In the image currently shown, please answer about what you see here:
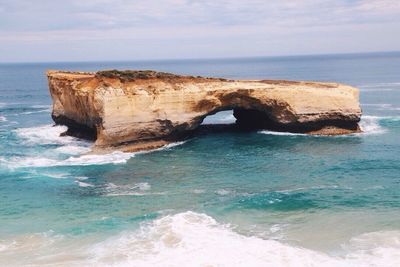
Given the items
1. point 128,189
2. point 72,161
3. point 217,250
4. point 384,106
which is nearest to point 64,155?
point 72,161

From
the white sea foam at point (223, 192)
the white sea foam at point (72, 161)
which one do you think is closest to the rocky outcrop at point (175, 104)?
the white sea foam at point (72, 161)

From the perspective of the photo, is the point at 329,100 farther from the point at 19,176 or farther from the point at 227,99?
the point at 19,176

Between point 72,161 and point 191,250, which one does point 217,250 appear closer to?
point 191,250

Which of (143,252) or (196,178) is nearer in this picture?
(143,252)

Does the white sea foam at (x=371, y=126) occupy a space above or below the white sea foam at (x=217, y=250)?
above

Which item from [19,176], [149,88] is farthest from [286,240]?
[149,88]

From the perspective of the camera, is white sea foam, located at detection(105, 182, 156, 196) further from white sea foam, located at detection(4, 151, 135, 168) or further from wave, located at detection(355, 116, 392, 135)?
wave, located at detection(355, 116, 392, 135)

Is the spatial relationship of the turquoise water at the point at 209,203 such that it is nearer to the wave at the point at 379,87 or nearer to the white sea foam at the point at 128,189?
the white sea foam at the point at 128,189
